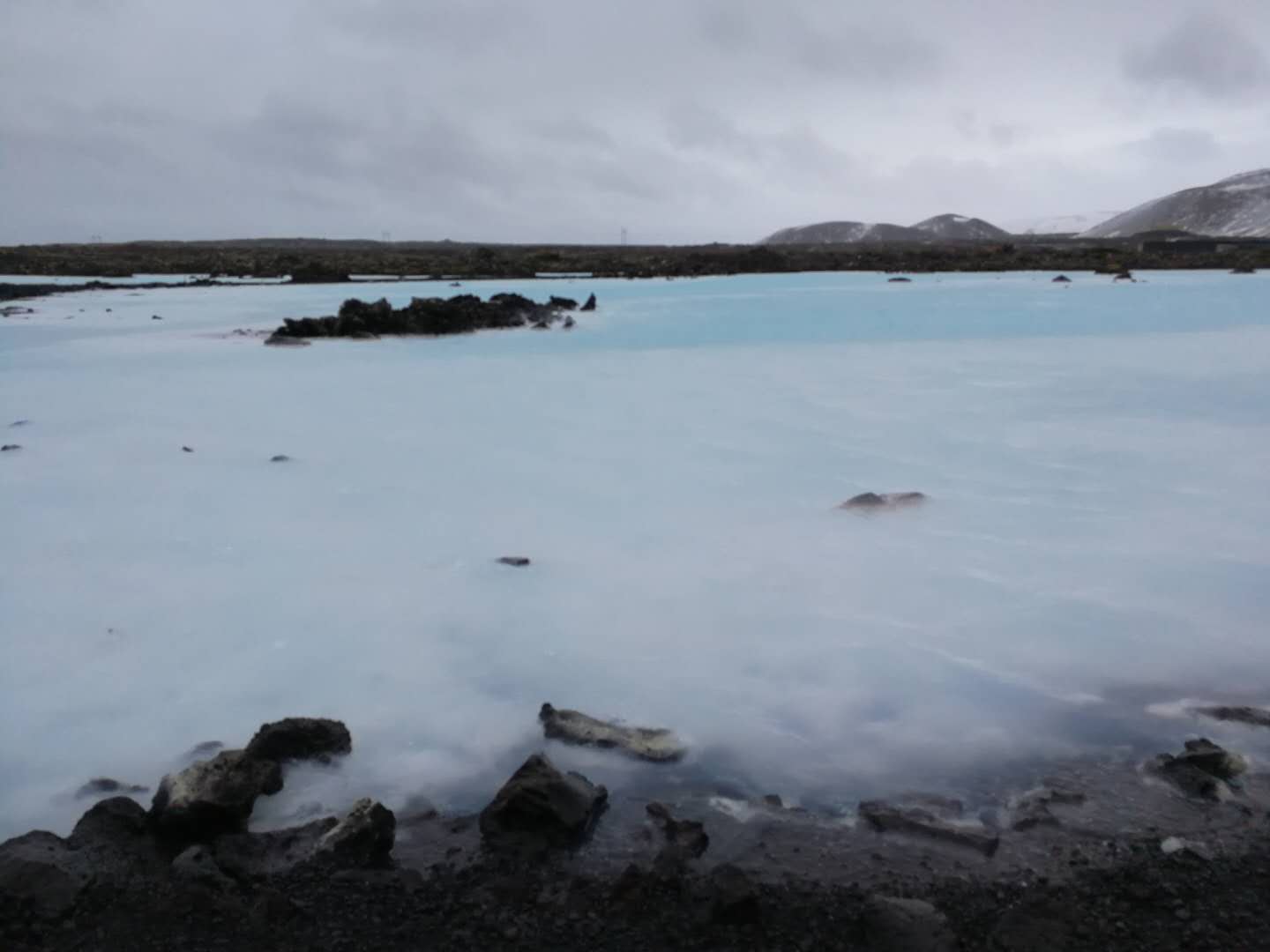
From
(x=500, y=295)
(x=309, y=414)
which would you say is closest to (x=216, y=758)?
(x=309, y=414)

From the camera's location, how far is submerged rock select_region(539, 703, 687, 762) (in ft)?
10.6

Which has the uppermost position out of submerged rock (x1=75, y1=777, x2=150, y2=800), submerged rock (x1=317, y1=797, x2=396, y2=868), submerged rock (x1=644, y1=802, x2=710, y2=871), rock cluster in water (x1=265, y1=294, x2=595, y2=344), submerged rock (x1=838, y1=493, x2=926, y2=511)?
rock cluster in water (x1=265, y1=294, x2=595, y2=344)

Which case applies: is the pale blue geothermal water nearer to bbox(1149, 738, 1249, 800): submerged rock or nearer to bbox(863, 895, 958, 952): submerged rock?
bbox(1149, 738, 1249, 800): submerged rock

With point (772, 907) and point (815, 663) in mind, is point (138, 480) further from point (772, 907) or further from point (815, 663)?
point (772, 907)

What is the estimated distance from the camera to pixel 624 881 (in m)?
2.52

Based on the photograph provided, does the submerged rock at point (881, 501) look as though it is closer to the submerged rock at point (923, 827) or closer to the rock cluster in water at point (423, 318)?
the submerged rock at point (923, 827)

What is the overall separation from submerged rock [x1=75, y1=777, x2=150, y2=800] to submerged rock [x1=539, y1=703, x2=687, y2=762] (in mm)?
1262

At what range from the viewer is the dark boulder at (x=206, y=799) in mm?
2727

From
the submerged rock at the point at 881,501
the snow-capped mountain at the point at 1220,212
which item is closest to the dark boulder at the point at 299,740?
the submerged rock at the point at 881,501

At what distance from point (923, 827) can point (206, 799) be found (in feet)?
6.51

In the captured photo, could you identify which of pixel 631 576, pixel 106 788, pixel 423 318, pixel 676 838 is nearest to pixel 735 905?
pixel 676 838

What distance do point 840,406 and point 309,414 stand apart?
16.4ft

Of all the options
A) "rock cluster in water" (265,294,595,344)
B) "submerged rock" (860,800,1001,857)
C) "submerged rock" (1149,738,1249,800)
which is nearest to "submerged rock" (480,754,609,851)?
"submerged rock" (860,800,1001,857)

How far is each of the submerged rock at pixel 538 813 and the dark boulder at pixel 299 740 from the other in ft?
2.14
